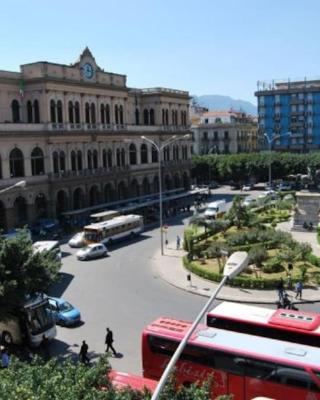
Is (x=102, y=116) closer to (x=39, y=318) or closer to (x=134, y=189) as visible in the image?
(x=134, y=189)

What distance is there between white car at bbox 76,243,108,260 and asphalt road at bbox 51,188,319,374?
0.73 metres

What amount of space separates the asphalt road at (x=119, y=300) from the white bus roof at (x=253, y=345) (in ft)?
13.8

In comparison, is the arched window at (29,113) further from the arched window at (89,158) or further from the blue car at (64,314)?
the blue car at (64,314)

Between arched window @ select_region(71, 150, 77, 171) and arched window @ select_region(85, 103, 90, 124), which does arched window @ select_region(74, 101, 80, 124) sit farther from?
arched window @ select_region(71, 150, 77, 171)

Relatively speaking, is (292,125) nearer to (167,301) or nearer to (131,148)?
(131,148)

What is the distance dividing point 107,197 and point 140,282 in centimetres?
3437

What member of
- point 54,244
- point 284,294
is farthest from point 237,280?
point 54,244

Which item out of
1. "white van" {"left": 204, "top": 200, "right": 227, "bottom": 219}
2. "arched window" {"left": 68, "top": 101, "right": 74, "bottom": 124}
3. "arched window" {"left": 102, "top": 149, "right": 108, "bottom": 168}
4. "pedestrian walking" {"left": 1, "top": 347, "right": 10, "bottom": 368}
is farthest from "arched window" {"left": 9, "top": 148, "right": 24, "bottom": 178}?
A: "pedestrian walking" {"left": 1, "top": 347, "right": 10, "bottom": 368}

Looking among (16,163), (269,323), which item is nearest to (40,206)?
(16,163)

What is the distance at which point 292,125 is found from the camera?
128875 millimetres

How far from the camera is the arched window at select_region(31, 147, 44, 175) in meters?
58.7

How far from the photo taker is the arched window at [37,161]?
58688mm

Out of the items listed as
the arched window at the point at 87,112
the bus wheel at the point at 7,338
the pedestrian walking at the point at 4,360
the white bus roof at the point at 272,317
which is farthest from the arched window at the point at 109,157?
the white bus roof at the point at 272,317

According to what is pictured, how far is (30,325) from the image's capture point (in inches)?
1017
